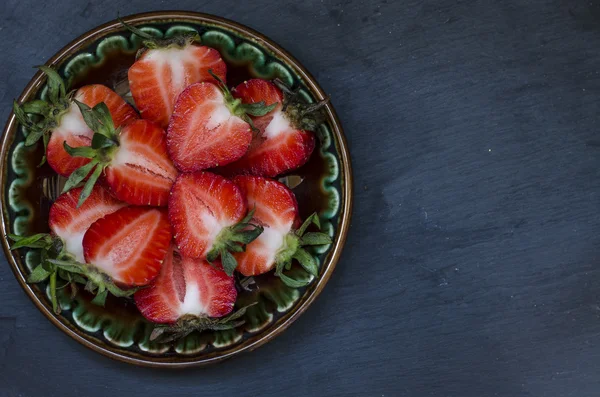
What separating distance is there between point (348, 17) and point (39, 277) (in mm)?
517

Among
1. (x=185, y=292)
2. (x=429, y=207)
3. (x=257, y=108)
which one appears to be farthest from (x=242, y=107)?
(x=429, y=207)

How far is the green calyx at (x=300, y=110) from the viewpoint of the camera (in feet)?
2.75

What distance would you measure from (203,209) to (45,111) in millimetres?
219

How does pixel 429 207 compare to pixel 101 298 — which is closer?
pixel 101 298

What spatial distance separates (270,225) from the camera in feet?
2.70

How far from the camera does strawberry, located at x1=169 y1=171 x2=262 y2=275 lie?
792mm

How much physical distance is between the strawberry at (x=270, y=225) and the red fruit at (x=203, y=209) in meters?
0.03

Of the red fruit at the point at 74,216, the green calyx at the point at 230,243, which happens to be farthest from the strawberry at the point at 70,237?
the green calyx at the point at 230,243

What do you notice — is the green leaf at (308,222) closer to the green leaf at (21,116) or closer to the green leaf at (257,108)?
the green leaf at (257,108)

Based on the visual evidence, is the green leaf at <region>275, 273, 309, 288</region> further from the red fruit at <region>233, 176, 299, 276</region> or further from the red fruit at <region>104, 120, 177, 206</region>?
the red fruit at <region>104, 120, 177, 206</region>

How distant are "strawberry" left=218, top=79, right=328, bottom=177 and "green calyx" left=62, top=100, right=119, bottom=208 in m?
0.14

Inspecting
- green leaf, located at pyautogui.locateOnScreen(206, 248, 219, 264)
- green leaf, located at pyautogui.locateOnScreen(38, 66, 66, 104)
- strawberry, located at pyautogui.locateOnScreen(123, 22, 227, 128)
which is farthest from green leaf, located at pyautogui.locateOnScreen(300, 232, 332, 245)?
green leaf, located at pyautogui.locateOnScreen(38, 66, 66, 104)

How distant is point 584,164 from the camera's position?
3.29 ft

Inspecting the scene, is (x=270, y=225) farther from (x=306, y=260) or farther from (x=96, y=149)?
(x=96, y=149)
